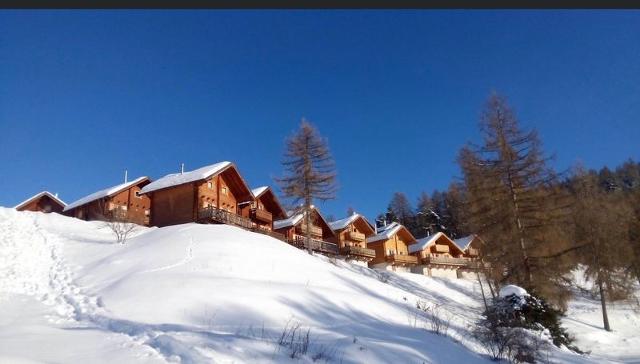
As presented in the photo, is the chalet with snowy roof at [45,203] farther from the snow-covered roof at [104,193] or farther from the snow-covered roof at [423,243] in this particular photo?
the snow-covered roof at [423,243]

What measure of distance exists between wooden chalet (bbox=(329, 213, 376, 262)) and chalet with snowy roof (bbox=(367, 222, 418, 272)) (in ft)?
3.59

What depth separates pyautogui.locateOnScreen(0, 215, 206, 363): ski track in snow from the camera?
798cm

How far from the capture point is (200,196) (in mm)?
35656

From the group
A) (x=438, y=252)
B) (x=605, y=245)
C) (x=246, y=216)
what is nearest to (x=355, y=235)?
(x=438, y=252)

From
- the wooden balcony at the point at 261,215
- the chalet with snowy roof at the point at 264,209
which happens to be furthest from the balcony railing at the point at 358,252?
the wooden balcony at the point at 261,215

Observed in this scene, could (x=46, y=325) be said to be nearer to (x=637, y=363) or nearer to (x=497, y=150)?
(x=637, y=363)

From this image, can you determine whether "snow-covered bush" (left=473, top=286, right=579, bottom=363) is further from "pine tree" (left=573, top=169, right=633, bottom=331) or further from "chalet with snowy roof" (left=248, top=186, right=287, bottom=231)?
"chalet with snowy roof" (left=248, top=186, right=287, bottom=231)

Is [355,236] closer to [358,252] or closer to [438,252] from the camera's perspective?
[358,252]

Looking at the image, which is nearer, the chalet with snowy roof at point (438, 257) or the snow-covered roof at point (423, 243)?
the chalet with snowy roof at point (438, 257)

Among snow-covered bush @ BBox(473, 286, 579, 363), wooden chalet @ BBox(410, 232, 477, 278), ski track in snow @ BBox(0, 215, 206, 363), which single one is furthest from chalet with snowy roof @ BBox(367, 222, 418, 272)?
ski track in snow @ BBox(0, 215, 206, 363)

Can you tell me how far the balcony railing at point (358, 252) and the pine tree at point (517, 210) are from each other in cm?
2238

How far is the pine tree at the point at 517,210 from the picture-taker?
22.2 metres

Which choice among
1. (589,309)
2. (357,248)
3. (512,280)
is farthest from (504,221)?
(357,248)

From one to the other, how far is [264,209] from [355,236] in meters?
13.0
